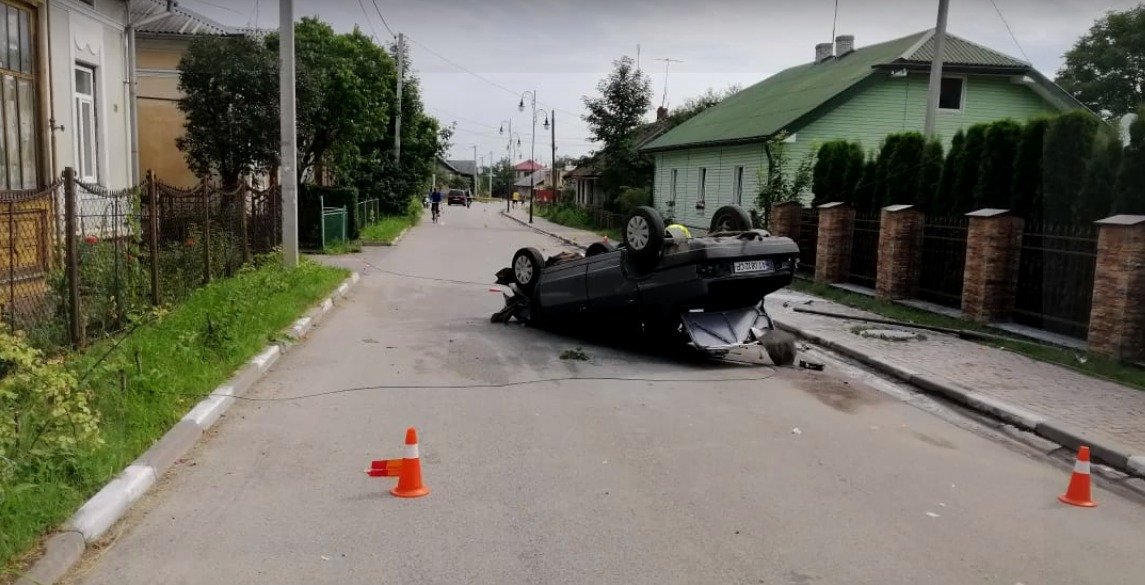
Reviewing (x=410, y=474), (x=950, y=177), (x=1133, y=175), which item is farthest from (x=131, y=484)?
(x=950, y=177)

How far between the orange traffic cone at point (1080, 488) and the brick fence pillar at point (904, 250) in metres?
9.82

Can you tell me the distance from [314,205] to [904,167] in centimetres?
1557

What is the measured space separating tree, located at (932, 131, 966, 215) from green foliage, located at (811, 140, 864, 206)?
3259 mm

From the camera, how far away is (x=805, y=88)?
104ft

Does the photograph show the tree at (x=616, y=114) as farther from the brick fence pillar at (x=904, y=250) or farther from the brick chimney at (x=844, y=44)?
the brick fence pillar at (x=904, y=250)

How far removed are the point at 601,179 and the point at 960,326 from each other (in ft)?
114

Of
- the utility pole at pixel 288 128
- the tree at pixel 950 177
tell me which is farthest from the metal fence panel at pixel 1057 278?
the utility pole at pixel 288 128

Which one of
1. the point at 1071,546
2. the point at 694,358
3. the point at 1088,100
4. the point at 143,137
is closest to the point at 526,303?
the point at 694,358

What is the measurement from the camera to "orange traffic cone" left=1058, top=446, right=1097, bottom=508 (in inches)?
225

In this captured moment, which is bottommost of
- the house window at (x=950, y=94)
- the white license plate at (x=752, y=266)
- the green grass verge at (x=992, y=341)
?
the green grass verge at (x=992, y=341)

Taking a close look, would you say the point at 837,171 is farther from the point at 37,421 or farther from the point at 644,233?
the point at 37,421

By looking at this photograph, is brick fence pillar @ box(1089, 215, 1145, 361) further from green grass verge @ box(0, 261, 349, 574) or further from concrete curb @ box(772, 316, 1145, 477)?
green grass verge @ box(0, 261, 349, 574)

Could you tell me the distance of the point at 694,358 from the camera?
10406 millimetres

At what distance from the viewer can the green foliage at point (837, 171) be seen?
61.3 feet
